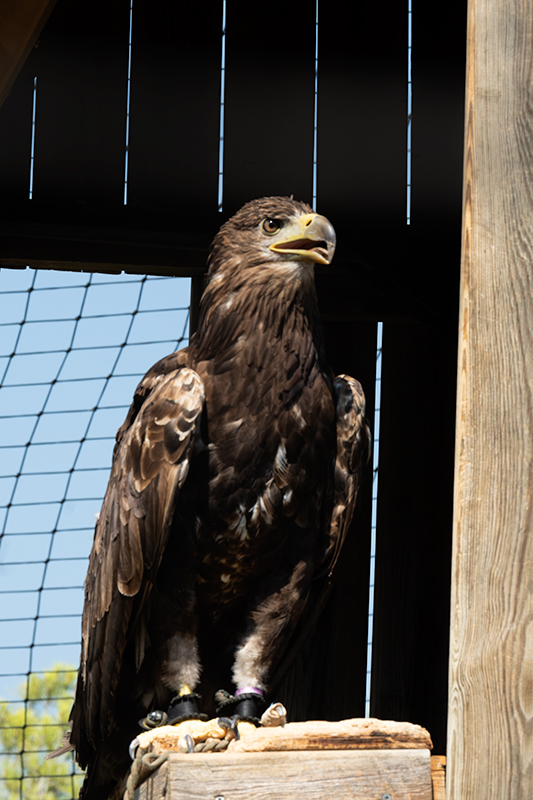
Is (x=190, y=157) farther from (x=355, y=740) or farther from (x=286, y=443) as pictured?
(x=355, y=740)

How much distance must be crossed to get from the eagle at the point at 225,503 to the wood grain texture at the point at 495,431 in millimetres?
969

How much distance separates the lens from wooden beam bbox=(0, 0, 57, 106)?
10.2 feet

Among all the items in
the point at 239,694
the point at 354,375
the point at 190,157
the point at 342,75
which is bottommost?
the point at 239,694

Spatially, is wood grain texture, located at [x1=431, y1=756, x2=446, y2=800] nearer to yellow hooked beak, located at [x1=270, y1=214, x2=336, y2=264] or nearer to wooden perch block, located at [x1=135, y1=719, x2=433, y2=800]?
wooden perch block, located at [x1=135, y1=719, x2=433, y2=800]

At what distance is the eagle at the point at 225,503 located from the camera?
2.87m

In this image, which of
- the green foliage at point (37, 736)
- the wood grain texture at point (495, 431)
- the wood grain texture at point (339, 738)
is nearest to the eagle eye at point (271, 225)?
the wood grain texture at point (495, 431)

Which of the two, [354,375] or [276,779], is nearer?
[276,779]

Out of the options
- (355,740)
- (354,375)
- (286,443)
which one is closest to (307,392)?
(286,443)

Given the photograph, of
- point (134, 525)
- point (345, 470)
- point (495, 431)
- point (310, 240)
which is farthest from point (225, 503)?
point (495, 431)

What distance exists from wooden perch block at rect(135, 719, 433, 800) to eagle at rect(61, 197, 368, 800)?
0.83m

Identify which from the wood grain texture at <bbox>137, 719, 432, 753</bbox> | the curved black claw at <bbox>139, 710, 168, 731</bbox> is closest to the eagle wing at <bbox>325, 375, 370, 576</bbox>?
the curved black claw at <bbox>139, 710, 168, 731</bbox>

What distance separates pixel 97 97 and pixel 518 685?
323cm

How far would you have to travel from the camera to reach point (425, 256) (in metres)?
4.36

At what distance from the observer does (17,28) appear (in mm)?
3143
